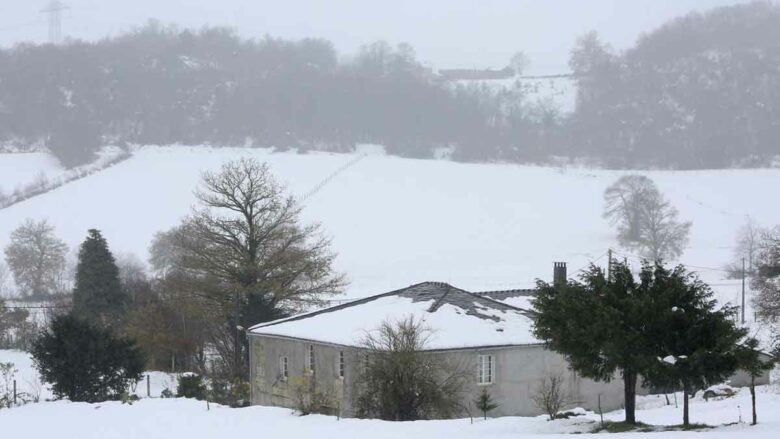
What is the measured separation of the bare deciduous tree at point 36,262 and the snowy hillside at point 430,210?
7.54 meters

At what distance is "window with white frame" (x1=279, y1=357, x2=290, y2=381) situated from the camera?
31.6m

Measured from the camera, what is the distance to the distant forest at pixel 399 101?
132125mm

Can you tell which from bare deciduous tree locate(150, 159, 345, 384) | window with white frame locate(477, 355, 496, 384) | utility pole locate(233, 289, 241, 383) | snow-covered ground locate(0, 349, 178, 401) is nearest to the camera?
window with white frame locate(477, 355, 496, 384)

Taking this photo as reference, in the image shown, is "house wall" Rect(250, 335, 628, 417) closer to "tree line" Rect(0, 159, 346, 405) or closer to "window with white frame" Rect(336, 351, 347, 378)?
"window with white frame" Rect(336, 351, 347, 378)

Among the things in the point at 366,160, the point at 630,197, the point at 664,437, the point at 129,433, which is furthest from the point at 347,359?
the point at 366,160

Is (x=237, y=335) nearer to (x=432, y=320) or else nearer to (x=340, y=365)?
(x=340, y=365)

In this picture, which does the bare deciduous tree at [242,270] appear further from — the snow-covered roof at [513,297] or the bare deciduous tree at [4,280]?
the bare deciduous tree at [4,280]

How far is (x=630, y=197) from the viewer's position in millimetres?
82938

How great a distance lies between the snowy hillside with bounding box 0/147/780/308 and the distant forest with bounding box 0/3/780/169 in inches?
682

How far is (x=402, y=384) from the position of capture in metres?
25.1

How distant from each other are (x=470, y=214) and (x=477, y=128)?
56.9 metres

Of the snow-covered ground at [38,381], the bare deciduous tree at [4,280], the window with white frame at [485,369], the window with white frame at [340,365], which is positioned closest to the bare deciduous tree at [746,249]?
the snow-covered ground at [38,381]

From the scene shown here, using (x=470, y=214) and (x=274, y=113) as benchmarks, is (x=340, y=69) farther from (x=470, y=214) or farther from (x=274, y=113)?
(x=470, y=214)

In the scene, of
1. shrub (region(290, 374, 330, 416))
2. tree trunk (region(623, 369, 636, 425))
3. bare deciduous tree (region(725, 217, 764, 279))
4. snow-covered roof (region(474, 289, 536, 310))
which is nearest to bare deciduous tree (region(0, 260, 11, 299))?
snow-covered roof (region(474, 289, 536, 310))
